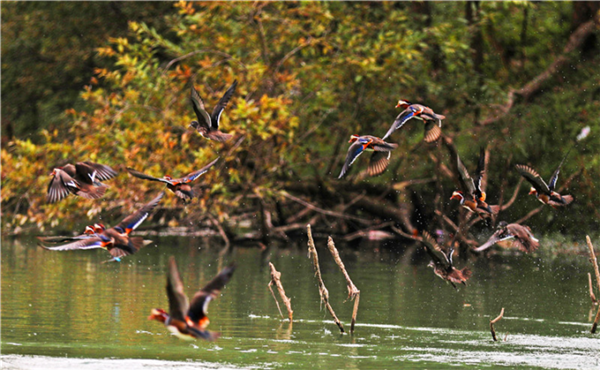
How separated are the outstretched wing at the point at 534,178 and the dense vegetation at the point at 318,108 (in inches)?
382

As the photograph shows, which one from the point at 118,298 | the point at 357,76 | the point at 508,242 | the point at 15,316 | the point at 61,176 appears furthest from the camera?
the point at 508,242

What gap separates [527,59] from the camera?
29625mm

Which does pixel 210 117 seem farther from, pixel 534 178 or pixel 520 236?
pixel 534 178

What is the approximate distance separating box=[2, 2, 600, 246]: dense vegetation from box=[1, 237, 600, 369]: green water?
7.15 ft

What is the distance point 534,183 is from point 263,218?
43.1 feet

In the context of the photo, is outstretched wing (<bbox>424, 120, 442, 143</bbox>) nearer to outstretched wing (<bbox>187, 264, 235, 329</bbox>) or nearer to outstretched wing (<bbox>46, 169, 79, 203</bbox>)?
outstretched wing (<bbox>46, 169, 79, 203</bbox>)

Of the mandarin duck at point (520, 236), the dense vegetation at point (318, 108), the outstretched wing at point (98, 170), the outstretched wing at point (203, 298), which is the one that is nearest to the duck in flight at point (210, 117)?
the outstretched wing at point (98, 170)

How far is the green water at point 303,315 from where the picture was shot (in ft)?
38.1

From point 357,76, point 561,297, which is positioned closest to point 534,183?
point 561,297

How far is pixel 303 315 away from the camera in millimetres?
14672

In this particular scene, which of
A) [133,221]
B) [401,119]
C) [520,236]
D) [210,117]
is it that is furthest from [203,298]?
[520,236]

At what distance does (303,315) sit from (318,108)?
1151 centimetres

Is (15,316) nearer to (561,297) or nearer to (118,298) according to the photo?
(118,298)

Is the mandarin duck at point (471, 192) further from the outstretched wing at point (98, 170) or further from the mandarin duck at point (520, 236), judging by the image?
the outstretched wing at point (98, 170)
